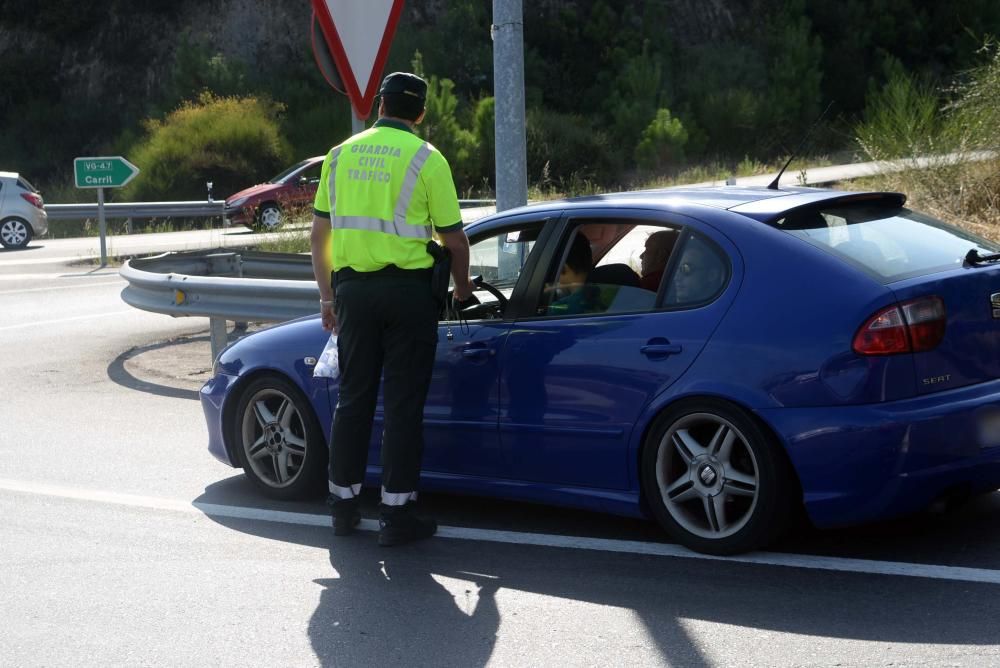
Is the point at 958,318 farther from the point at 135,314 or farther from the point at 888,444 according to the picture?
the point at 135,314

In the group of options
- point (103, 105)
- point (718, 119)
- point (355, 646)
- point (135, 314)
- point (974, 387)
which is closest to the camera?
point (355, 646)

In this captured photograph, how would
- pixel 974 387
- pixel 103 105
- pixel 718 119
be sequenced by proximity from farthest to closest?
pixel 103 105, pixel 718 119, pixel 974 387

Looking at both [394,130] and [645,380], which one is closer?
[645,380]

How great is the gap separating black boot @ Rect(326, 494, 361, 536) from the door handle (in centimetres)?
149

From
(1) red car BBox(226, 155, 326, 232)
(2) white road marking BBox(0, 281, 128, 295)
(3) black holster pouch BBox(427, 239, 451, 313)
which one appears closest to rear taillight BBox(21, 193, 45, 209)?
(1) red car BBox(226, 155, 326, 232)

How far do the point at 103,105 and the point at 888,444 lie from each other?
5059 centimetres

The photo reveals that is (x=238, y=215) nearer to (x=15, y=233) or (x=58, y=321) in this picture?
(x=15, y=233)

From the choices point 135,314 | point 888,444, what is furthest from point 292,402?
point 135,314

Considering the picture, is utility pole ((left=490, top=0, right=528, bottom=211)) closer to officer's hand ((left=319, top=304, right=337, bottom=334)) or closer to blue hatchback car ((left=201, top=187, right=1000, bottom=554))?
blue hatchback car ((left=201, top=187, right=1000, bottom=554))

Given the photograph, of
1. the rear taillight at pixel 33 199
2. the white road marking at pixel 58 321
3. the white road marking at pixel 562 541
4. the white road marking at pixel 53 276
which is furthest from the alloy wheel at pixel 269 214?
the white road marking at pixel 562 541

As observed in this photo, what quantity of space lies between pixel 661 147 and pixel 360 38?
114 ft

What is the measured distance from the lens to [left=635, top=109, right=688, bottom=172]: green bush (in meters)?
41.4

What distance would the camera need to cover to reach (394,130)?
5977 millimetres

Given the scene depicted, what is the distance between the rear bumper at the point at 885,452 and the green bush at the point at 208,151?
3498cm
